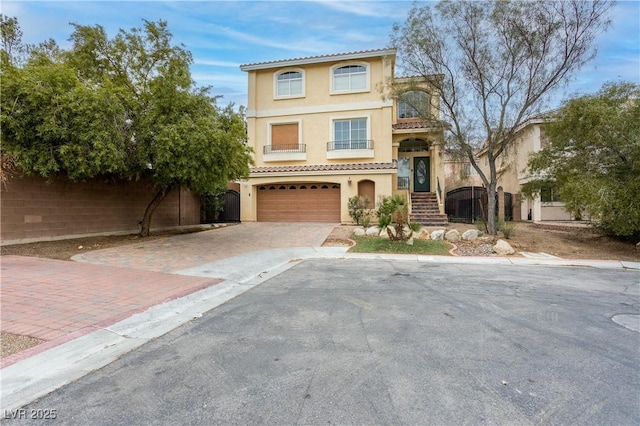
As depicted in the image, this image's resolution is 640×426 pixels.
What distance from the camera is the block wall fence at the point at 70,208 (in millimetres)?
11523

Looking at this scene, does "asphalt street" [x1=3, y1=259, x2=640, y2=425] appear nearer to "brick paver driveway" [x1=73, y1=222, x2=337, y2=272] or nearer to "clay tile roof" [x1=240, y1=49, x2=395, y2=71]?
"brick paver driveway" [x1=73, y1=222, x2=337, y2=272]

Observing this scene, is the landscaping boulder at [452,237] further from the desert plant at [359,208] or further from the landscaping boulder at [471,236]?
the desert plant at [359,208]

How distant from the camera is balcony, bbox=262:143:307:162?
→ 2212 cm

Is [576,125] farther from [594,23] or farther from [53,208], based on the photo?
[53,208]

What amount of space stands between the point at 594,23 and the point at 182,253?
16.1 meters

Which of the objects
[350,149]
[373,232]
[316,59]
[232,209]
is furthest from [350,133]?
[232,209]

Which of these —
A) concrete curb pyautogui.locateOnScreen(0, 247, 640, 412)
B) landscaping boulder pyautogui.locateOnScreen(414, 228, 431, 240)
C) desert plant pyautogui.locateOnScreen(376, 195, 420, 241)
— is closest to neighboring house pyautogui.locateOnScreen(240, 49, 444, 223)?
landscaping boulder pyautogui.locateOnScreen(414, 228, 431, 240)

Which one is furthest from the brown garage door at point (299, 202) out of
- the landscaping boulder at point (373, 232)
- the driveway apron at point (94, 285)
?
the driveway apron at point (94, 285)

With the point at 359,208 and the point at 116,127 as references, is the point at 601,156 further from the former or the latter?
the point at 116,127

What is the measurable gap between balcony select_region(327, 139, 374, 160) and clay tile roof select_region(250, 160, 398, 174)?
699 mm

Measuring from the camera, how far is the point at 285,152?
22.3m

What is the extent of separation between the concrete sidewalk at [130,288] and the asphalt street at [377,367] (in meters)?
0.37

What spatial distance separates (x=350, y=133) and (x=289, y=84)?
5255mm

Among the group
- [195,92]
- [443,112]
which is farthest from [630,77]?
[195,92]
